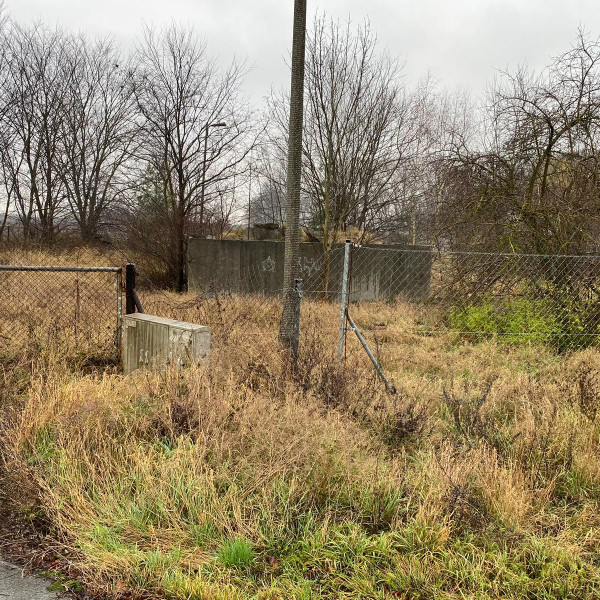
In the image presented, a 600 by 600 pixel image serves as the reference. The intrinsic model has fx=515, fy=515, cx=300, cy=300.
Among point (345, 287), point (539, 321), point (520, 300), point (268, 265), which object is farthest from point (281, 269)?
point (345, 287)

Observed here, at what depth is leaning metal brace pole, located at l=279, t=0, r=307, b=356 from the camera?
213 inches

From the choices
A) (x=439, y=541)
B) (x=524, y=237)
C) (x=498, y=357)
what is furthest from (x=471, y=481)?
(x=524, y=237)

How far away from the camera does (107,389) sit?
14.4 ft

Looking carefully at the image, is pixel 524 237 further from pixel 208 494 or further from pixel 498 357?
pixel 208 494

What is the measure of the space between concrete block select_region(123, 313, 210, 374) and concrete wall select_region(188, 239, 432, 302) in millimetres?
7542

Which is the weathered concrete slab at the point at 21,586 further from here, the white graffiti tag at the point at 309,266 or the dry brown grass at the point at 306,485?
the white graffiti tag at the point at 309,266

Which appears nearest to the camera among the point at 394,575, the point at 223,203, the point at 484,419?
the point at 394,575

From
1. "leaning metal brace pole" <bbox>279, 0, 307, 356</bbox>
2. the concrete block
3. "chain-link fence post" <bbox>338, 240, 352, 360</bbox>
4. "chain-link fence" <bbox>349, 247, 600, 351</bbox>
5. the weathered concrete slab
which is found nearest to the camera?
the weathered concrete slab

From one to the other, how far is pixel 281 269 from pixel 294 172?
7.91m

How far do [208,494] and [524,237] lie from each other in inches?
253

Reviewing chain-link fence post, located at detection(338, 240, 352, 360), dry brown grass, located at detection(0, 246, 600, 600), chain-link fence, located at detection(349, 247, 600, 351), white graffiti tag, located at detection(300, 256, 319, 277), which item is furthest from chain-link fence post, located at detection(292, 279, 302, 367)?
white graffiti tag, located at detection(300, 256, 319, 277)

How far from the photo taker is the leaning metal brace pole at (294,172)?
5.42 meters

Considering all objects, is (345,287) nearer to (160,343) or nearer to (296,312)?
(296,312)

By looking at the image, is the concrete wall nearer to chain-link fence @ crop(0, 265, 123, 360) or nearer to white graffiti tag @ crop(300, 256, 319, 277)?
white graffiti tag @ crop(300, 256, 319, 277)
